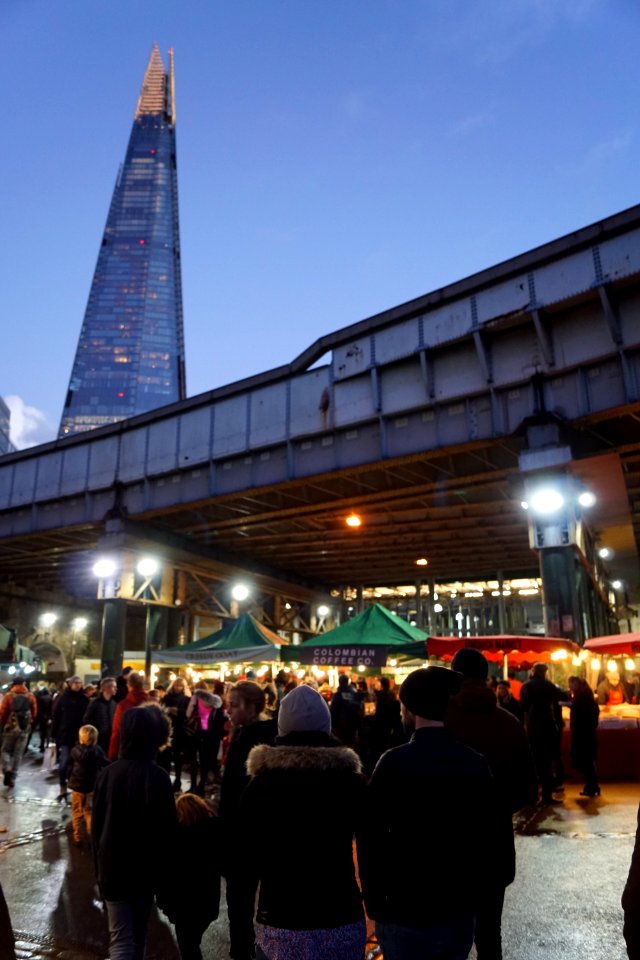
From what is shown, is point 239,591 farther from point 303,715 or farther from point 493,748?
point 303,715

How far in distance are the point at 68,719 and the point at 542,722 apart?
27.9 ft

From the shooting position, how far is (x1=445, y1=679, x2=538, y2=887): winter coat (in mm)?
4539

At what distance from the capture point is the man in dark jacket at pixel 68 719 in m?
12.1

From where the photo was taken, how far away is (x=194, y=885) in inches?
148

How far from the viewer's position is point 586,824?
898 centimetres

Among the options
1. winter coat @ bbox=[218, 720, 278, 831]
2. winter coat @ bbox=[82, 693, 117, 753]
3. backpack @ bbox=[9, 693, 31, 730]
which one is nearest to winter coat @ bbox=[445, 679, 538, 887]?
winter coat @ bbox=[218, 720, 278, 831]

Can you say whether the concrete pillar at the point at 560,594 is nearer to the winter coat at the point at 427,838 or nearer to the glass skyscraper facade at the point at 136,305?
the winter coat at the point at 427,838

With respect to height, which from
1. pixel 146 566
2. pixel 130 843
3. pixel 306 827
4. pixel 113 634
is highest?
pixel 146 566

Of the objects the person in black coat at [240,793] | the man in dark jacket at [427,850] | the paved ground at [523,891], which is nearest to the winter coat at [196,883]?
the person in black coat at [240,793]

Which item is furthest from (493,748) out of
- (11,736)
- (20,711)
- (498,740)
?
(20,711)

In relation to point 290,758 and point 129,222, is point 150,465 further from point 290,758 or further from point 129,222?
point 129,222

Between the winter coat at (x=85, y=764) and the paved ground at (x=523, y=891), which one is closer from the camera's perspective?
the paved ground at (x=523, y=891)

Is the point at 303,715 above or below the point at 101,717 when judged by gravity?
above

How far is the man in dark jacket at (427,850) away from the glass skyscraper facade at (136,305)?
151489 millimetres
